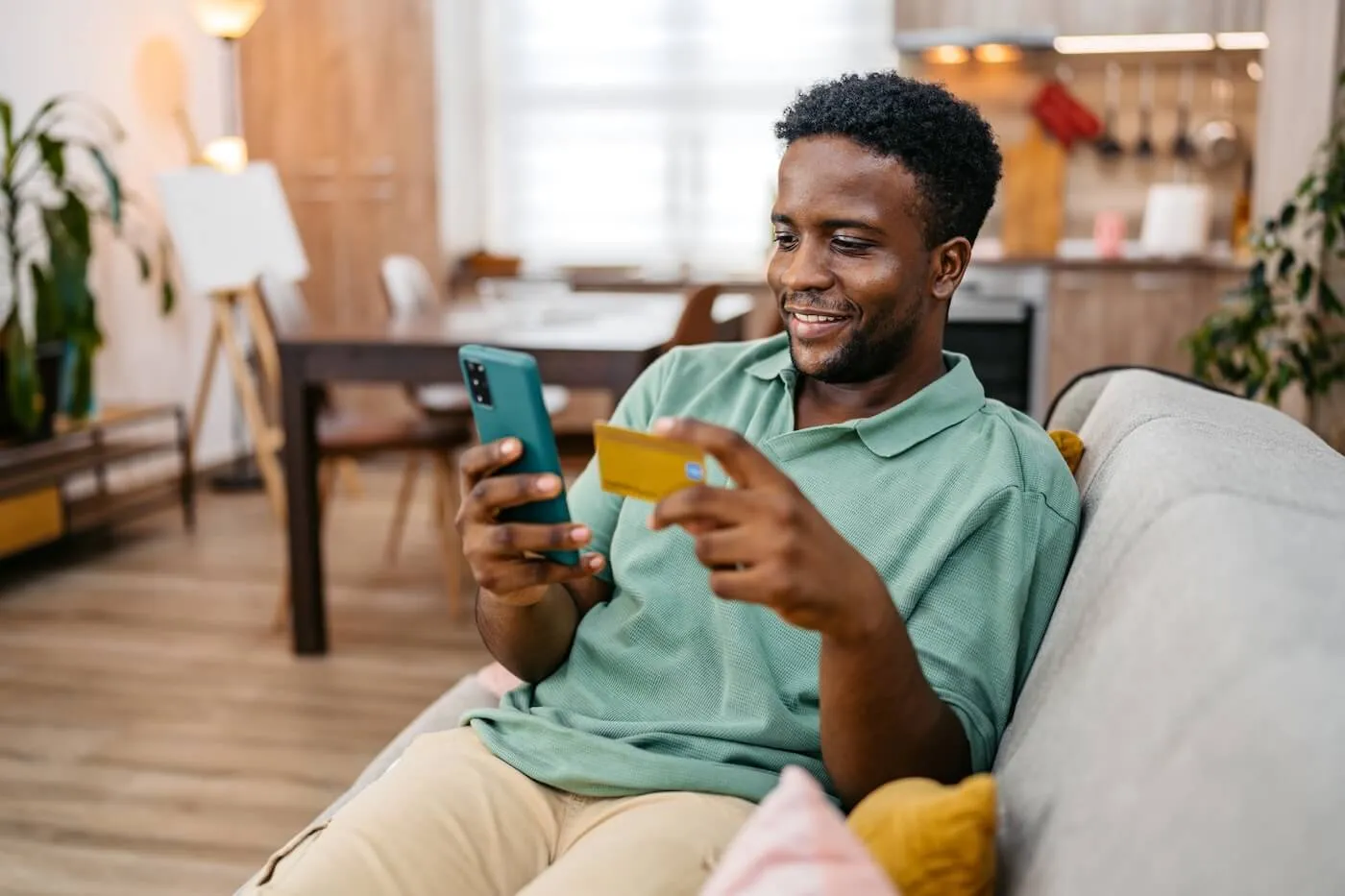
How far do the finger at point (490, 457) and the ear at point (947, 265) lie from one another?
0.48 meters

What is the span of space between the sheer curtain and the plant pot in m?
2.31

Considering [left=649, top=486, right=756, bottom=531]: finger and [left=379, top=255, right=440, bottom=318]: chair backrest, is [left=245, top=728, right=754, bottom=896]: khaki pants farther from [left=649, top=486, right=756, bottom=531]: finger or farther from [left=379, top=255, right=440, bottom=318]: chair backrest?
[left=379, top=255, right=440, bottom=318]: chair backrest

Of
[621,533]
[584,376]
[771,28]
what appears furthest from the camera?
[771,28]

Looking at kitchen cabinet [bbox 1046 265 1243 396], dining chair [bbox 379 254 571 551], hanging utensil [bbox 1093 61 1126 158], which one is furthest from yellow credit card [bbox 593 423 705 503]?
hanging utensil [bbox 1093 61 1126 158]

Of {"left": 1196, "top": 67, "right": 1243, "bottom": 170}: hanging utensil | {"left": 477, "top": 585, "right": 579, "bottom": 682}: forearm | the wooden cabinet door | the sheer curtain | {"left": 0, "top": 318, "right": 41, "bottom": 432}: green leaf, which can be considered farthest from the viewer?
the sheer curtain

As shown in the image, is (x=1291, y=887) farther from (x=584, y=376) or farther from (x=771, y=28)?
(x=771, y=28)

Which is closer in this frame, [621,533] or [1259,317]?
[621,533]

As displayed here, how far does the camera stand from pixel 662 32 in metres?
5.79

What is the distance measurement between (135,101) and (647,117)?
2.07 metres

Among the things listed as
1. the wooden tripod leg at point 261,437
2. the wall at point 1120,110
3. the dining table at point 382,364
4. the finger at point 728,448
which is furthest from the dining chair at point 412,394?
the finger at point 728,448

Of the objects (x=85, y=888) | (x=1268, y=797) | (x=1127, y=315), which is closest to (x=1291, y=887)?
(x=1268, y=797)

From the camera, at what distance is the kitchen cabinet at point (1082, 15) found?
16.4 feet

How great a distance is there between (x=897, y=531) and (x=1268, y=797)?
21.8 inches

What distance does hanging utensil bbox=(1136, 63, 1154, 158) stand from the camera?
5.34 metres
